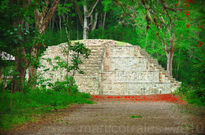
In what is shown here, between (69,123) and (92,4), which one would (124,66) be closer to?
(92,4)

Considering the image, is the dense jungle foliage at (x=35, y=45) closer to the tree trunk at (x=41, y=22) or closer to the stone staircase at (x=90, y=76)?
the tree trunk at (x=41, y=22)

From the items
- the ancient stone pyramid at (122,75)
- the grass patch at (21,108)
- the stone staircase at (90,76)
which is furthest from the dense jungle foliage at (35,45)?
the stone staircase at (90,76)

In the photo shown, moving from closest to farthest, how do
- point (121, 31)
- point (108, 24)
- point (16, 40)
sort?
point (16, 40), point (121, 31), point (108, 24)

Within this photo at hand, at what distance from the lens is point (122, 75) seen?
812 inches

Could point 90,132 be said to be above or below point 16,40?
below

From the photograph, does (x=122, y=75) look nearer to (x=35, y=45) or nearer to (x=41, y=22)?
(x=41, y=22)

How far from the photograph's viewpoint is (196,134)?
517cm

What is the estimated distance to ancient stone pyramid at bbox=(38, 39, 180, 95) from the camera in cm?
1992

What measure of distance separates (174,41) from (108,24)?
1806 centimetres

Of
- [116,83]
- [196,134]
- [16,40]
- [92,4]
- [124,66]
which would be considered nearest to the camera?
[196,134]

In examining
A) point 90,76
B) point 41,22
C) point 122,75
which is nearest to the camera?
point 41,22

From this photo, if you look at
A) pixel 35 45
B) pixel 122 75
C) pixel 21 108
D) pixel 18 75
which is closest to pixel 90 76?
pixel 122 75

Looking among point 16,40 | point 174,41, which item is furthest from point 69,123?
Answer: point 174,41

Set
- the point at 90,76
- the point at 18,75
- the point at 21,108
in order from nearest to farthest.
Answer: the point at 21,108, the point at 18,75, the point at 90,76
